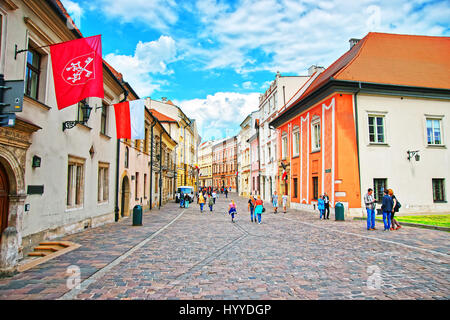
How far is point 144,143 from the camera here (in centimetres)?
2444

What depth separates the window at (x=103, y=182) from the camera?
14641 millimetres

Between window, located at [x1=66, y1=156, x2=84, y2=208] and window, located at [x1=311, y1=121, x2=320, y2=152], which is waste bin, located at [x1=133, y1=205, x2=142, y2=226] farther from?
window, located at [x1=311, y1=121, x2=320, y2=152]

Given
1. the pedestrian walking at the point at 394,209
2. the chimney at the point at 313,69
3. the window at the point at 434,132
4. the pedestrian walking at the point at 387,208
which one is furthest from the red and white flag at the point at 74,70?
the chimney at the point at 313,69

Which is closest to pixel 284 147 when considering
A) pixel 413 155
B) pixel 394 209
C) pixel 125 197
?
pixel 413 155

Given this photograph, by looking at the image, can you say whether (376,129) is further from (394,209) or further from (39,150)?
(39,150)

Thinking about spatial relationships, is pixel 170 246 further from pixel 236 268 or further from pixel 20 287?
pixel 20 287

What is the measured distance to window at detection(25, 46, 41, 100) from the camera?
8516 mm

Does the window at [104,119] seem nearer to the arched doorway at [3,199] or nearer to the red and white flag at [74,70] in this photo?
the red and white flag at [74,70]

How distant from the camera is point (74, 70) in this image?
807 cm

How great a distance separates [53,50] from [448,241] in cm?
1303

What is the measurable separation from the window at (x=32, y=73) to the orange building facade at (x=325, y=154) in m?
16.7

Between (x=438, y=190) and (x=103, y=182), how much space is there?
21.7 meters

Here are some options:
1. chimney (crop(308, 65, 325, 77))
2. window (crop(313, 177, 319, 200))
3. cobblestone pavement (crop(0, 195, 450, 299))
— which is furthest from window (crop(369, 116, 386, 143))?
chimney (crop(308, 65, 325, 77))
